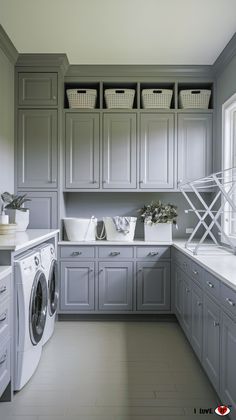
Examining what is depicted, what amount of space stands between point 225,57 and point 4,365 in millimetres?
3284

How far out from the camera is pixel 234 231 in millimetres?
3361

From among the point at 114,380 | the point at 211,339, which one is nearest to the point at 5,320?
the point at 114,380

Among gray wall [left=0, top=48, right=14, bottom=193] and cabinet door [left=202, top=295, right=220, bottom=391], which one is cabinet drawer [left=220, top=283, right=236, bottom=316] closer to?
cabinet door [left=202, top=295, right=220, bottom=391]

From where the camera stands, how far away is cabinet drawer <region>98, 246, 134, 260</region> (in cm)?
349

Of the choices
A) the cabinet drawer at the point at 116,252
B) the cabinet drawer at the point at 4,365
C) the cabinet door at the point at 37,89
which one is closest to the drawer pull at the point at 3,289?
the cabinet drawer at the point at 4,365

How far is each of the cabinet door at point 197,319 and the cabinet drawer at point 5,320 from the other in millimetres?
1314

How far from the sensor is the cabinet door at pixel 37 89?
351 cm

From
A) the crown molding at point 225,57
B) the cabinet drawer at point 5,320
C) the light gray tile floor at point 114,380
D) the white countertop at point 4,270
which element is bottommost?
the light gray tile floor at point 114,380

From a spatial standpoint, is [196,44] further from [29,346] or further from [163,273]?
[29,346]

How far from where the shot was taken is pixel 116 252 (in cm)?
349

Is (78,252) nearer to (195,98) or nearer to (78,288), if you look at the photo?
(78,288)

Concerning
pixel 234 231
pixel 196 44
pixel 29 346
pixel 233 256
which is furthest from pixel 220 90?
pixel 29 346

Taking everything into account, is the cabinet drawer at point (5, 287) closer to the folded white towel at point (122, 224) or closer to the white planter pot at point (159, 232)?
the folded white towel at point (122, 224)

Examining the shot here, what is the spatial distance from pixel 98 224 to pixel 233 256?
1.81 metres
